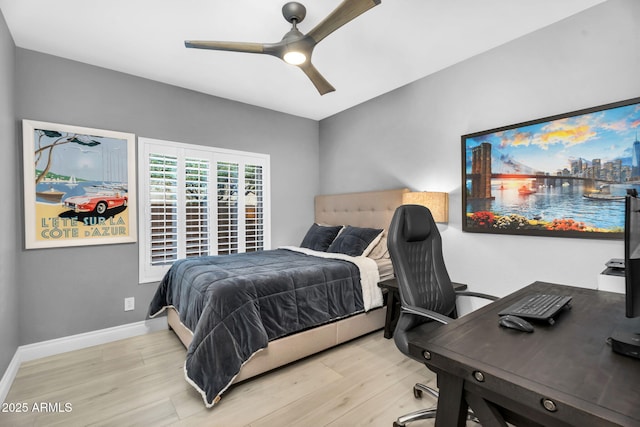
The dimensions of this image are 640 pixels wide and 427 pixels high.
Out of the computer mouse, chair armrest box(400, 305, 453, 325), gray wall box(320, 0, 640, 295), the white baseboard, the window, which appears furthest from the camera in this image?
the window

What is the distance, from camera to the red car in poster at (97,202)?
281cm

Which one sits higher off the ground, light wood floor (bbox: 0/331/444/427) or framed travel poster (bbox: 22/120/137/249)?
framed travel poster (bbox: 22/120/137/249)

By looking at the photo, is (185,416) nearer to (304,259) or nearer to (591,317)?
(304,259)

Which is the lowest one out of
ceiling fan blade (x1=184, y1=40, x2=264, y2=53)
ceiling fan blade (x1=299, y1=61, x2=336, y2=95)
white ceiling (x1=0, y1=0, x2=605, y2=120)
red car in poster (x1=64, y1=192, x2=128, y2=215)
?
red car in poster (x1=64, y1=192, x2=128, y2=215)

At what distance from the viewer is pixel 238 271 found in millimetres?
2521

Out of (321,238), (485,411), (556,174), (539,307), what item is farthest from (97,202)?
(556,174)

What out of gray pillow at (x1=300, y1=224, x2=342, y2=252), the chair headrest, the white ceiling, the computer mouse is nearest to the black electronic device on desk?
the computer mouse

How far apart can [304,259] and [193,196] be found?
1508 millimetres

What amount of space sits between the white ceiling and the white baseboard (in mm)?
2587

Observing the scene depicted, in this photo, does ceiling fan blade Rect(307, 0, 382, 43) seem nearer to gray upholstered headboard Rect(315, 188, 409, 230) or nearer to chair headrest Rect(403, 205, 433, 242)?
chair headrest Rect(403, 205, 433, 242)

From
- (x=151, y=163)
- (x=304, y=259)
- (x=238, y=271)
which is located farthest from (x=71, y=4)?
(x=304, y=259)

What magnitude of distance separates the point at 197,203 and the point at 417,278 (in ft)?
8.75

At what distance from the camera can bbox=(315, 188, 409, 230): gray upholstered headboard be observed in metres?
3.53

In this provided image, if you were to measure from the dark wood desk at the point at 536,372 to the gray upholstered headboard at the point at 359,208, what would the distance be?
2.25 metres
